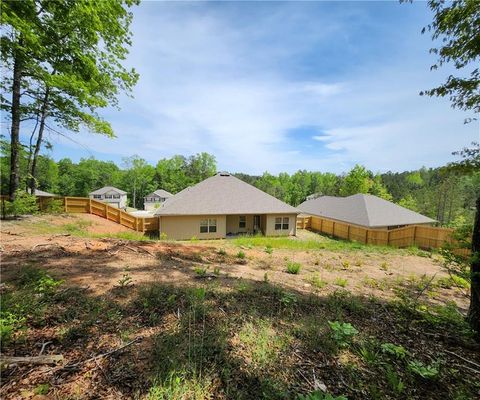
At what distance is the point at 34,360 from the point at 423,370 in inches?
157

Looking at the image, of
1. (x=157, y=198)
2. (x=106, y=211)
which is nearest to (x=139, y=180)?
(x=157, y=198)

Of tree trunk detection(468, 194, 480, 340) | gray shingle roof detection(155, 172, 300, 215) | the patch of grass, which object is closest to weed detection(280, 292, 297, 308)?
the patch of grass

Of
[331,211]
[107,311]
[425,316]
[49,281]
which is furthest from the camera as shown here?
[331,211]

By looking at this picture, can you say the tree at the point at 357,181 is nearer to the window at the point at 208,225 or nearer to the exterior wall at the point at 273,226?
the exterior wall at the point at 273,226

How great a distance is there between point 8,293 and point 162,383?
2767mm

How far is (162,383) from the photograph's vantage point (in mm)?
2086

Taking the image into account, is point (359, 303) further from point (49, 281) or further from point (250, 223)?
point (250, 223)

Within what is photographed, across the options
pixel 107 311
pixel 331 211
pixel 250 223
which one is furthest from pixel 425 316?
pixel 331 211

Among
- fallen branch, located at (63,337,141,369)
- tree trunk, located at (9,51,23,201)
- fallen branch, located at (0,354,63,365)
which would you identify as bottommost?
fallen branch, located at (63,337,141,369)

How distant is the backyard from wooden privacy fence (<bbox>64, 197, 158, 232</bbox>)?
12782 millimetres

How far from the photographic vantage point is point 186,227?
1838 cm

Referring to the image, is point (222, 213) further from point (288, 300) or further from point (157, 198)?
point (157, 198)

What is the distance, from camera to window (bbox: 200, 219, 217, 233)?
18.7 metres

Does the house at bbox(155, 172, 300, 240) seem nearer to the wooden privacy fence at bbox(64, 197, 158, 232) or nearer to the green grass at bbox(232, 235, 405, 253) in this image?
the wooden privacy fence at bbox(64, 197, 158, 232)
